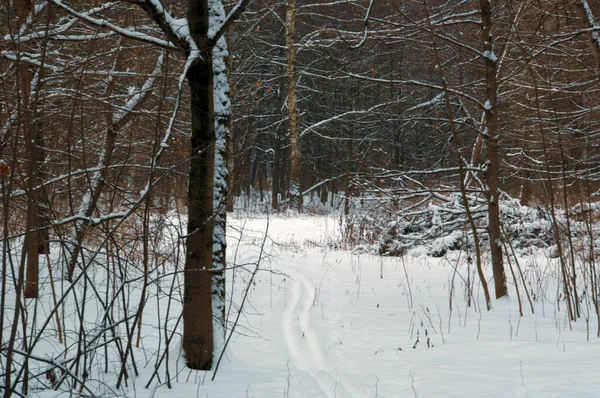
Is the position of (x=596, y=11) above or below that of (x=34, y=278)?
above

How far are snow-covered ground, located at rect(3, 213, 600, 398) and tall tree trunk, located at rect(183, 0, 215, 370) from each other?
0.80 feet

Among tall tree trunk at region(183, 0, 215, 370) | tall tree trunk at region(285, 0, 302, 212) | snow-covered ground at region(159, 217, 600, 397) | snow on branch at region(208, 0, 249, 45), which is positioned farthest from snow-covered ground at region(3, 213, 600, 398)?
tall tree trunk at region(285, 0, 302, 212)

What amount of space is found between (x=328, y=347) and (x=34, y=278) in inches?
151

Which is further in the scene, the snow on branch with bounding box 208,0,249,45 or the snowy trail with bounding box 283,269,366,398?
the snowy trail with bounding box 283,269,366,398

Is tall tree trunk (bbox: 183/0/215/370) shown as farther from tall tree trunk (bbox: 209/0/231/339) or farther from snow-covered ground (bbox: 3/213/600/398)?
tall tree trunk (bbox: 209/0/231/339)

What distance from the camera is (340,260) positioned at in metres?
10.8

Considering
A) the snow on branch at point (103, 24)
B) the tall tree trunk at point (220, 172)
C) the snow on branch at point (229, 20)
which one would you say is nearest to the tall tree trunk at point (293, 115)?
the tall tree trunk at point (220, 172)

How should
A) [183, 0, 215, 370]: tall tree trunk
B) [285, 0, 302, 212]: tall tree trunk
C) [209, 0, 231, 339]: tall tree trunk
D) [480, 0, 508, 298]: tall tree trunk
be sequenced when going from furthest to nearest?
[285, 0, 302, 212]: tall tree trunk, [480, 0, 508, 298]: tall tree trunk, [209, 0, 231, 339]: tall tree trunk, [183, 0, 215, 370]: tall tree trunk

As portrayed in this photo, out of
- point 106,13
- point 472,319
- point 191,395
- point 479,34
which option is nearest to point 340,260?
point 472,319

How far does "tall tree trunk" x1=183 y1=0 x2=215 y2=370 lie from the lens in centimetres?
377

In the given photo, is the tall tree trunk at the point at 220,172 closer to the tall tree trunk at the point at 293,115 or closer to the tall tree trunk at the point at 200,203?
the tall tree trunk at the point at 200,203

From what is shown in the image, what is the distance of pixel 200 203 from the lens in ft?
12.6

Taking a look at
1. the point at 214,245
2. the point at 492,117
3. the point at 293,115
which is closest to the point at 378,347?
the point at 214,245

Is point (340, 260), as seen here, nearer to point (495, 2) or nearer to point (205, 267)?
point (495, 2)
